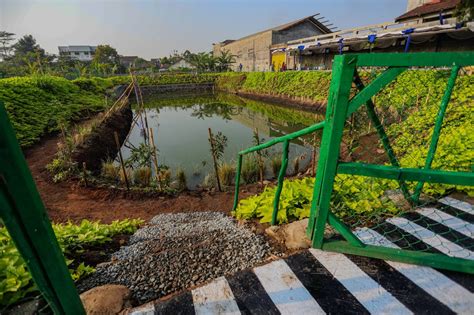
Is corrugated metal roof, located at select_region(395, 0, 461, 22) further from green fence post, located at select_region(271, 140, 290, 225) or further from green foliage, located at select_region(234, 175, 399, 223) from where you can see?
green fence post, located at select_region(271, 140, 290, 225)

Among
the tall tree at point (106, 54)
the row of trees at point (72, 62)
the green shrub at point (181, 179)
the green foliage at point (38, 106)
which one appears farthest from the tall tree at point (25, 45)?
the green shrub at point (181, 179)

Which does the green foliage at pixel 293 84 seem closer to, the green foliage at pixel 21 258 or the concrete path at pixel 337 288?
the concrete path at pixel 337 288

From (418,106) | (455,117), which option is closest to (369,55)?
(455,117)

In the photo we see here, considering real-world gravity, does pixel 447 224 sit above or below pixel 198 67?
below

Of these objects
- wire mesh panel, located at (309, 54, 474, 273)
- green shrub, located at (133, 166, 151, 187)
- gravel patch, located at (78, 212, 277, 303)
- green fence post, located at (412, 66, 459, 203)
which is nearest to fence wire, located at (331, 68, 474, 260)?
wire mesh panel, located at (309, 54, 474, 273)

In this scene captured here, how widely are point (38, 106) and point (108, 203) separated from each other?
9106 mm

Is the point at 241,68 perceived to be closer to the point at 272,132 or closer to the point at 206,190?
the point at 272,132

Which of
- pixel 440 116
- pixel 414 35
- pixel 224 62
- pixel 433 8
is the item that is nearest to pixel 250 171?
pixel 440 116

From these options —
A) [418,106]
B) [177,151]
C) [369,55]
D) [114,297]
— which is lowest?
[177,151]

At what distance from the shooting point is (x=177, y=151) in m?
9.96

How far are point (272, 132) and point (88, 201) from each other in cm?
942

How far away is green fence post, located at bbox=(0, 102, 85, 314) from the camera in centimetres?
102

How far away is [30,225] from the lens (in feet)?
3.70

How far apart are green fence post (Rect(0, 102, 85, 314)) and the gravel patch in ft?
2.15
